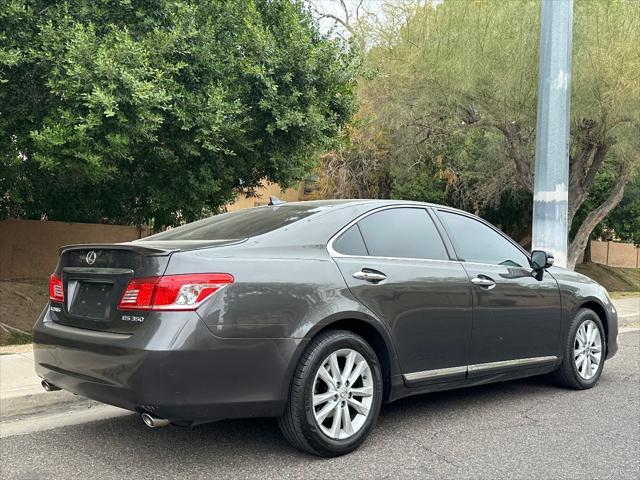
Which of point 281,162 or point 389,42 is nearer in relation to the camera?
point 281,162

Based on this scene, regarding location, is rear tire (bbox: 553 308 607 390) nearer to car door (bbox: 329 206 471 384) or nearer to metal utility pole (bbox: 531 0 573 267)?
car door (bbox: 329 206 471 384)

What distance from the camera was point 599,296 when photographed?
6.12 metres

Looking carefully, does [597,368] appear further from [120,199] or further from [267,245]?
[120,199]

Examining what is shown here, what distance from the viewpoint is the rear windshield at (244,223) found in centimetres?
424

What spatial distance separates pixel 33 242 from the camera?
46.3ft

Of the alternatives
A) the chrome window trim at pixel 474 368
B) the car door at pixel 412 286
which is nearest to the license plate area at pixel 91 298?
the car door at pixel 412 286

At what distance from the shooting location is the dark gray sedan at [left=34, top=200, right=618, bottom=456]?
355 cm

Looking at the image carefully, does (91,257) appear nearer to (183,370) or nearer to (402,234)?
(183,370)

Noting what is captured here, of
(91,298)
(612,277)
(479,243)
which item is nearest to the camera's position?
(91,298)

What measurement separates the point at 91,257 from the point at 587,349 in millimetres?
4471

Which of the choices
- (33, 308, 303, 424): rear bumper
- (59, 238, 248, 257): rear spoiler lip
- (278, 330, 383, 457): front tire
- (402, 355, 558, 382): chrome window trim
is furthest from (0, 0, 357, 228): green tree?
(402, 355, 558, 382): chrome window trim

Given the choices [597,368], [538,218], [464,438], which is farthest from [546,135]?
[464,438]

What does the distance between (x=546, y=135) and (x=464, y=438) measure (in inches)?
254

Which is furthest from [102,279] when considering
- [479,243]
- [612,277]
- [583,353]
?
[612,277]
